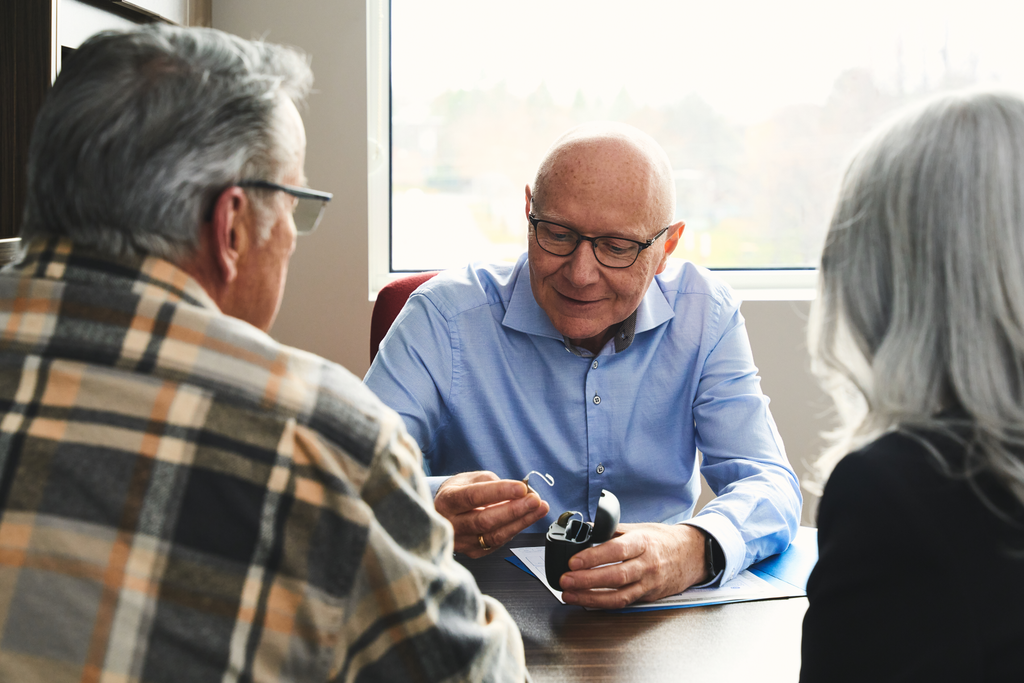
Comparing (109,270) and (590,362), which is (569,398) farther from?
(109,270)

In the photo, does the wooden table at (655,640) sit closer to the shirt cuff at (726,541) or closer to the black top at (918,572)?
the shirt cuff at (726,541)

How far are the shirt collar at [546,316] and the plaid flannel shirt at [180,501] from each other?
0.99 metres

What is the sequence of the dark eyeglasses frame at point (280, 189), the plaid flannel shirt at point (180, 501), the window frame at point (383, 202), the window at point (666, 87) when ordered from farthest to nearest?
the window at point (666, 87), the window frame at point (383, 202), the dark eyeglasses frame at point (280, 189), the plaid flannel shirt at point (180, 501)

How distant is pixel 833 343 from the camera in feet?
2.83

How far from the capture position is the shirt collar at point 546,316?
5.50 feet

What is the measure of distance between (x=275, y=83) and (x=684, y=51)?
228 cm

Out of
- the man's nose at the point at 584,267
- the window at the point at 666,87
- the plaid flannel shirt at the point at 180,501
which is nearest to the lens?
the plaid flannel shirt at the point at 180,501

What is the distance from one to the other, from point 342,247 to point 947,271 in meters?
2.08

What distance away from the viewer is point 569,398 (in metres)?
1.67

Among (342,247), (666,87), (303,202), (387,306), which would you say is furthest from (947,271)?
(666,87)

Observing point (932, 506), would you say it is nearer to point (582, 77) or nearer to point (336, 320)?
point (336, 320)

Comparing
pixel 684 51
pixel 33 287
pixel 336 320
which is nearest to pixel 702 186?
pixel 684 51

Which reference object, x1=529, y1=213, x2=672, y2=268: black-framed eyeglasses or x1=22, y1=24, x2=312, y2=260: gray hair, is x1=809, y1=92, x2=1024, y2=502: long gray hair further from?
x1=529, y1=213, x2=672, y2=268: black-framed eyeglasses

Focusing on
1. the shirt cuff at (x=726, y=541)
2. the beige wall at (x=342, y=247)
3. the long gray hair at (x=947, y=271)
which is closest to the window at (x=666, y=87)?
the beige wall at (x=342, y=247)
